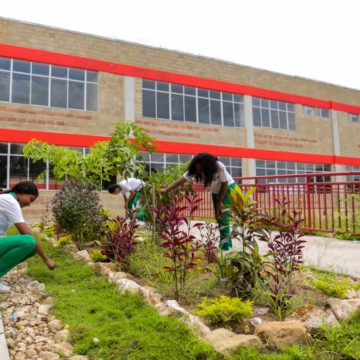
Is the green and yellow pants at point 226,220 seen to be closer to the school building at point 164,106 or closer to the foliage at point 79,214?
the foliage at point 79,214

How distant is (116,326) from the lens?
2811mm

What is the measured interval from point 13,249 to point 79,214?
7.74 feet

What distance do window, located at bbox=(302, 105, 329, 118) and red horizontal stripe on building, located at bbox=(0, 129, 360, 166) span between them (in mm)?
2722

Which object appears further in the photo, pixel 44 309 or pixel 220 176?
pixel 220 176

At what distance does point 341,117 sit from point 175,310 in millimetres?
24960

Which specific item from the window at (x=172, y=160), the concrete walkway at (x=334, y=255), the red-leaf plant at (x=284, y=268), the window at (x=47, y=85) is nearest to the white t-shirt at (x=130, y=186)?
the concrete walkway at (x=334, y=255)

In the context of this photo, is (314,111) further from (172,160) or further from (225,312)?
(225,312)

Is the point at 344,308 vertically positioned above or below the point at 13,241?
below

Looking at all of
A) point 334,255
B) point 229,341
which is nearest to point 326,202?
point 334,255

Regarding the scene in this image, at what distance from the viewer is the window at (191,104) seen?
17859 millimetres

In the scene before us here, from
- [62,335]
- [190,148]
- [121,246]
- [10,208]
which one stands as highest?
[190,148]

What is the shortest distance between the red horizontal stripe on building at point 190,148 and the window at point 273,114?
1698mm

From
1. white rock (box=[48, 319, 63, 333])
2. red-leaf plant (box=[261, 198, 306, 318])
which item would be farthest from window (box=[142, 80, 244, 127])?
white rock (box=[48, 319, 63, 333])

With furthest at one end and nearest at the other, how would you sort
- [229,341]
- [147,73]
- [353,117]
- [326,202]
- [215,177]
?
[353,117], [147,73], [326,202], [215,177], [229,341]
